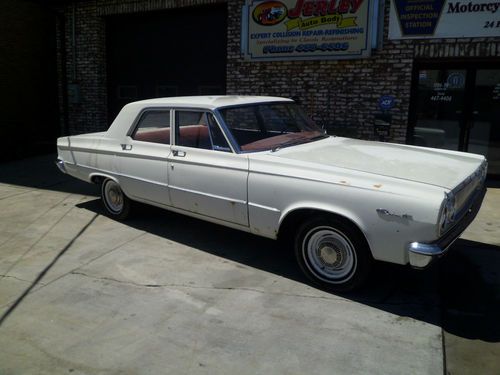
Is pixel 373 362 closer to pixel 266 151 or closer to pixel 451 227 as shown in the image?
pixel 451 227

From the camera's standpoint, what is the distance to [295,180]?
4027 millimetres

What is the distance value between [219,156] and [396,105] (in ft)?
15.6

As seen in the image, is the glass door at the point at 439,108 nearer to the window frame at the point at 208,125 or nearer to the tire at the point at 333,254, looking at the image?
the window frame at the point at 208,125

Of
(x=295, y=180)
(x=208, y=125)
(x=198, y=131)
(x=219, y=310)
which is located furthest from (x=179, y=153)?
(x=219, y=310)

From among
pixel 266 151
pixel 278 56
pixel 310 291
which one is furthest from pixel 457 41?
pixel 310 291

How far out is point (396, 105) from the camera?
827 centimetres

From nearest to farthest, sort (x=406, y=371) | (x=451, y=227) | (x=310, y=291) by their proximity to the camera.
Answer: (x=406, y=371)
(x=451, y=227)
(x=310, y=291)

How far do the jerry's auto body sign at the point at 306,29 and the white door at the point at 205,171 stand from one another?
4.41m

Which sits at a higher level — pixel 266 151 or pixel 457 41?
pixel 457 41

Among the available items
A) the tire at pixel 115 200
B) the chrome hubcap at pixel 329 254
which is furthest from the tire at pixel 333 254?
the tire at pixel 115 200

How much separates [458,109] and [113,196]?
231 inches

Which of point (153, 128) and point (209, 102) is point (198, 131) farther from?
point (153, 128)

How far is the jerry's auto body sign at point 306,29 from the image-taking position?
27.0 ft

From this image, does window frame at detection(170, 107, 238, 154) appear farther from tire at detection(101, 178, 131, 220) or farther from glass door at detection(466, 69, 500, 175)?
glass door at detection(466, 69, 500, 175)
